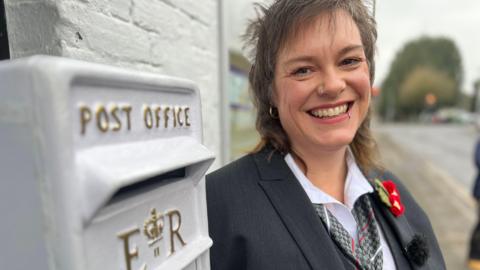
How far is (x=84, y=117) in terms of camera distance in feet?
1.65

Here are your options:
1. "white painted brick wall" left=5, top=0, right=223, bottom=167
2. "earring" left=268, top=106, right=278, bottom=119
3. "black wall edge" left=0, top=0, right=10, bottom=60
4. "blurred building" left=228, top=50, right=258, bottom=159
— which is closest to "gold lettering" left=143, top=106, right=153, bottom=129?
"white painted brick wall" left=5, top=0, right=223, bottom=167

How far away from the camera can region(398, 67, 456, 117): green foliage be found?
→ 4353 cm

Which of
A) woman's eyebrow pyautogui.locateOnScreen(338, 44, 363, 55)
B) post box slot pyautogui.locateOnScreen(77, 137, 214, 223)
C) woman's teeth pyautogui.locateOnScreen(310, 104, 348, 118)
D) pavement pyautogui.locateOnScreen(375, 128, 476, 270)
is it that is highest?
woman's eyebrow pyautogui.locateOnScreen(338, 44, 363, 55)

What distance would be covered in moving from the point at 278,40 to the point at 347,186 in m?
0.57

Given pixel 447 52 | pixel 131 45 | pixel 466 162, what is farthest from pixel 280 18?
pixel 447 52

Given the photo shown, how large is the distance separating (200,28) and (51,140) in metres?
1.35

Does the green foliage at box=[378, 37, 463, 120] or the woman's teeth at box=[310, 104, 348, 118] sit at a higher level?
the green foliage at box=[378, 37, 463, 120]

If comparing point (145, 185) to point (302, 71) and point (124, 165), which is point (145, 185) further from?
point (302, 71)

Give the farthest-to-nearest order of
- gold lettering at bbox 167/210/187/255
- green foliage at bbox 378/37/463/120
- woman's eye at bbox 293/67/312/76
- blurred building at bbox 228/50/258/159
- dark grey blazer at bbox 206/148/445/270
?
green foliage at bbox 378/37/463/120 < blurred building at bbox 228/50/258/159 < woman's eye at bbox 293/67/312/76 < dark grey blazer at bbox 206/148/445/270 < gold lettering at bbox 167/210/187/255

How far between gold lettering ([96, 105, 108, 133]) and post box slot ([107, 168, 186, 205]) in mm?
113

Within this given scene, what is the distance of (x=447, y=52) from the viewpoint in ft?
162

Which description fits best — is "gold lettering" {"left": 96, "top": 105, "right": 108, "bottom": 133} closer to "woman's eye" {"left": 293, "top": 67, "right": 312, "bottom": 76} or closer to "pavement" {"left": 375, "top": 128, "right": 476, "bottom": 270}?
"woman's eye" {"left": 293, "top": 67, "right": 312, "bottom": 76}

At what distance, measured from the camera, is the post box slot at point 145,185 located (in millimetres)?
577

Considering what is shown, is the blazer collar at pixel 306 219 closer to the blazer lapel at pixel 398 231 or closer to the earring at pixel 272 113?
the blazer lapel at pixel 398 231
